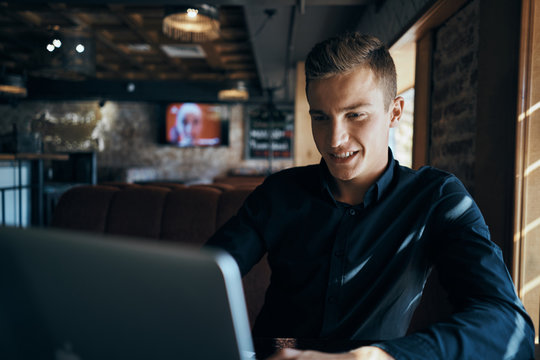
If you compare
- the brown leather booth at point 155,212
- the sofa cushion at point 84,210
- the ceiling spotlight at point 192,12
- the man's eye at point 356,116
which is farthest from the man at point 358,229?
the ceiling spotlight at point 192,12

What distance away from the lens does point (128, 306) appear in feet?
1.20

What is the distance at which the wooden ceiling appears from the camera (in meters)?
3.83

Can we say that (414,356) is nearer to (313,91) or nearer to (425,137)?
(313,91)

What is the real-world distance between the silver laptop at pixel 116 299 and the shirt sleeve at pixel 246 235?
0.69 m

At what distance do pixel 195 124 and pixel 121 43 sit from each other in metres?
3.32

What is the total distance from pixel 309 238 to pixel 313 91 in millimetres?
401

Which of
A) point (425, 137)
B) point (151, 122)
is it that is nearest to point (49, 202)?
point (151, 122)

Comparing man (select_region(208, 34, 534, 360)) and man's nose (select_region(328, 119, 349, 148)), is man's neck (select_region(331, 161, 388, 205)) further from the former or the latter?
man's nose (select_region(328, 119, 349, 148))

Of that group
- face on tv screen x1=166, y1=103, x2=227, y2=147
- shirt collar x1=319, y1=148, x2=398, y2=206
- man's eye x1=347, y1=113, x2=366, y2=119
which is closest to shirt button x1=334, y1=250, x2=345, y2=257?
shirt collar x1=319, y1=148, x2=398, y2=206

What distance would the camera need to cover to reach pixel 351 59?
1.00 meters

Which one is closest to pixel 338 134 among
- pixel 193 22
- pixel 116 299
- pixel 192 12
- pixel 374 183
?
pixel 374 183

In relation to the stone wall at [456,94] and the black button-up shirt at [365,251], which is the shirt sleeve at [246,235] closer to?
the black button-up shirt at [365,251]

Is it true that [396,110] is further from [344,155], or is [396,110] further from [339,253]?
[339,253]

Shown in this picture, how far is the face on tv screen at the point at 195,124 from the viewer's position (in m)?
8.94
